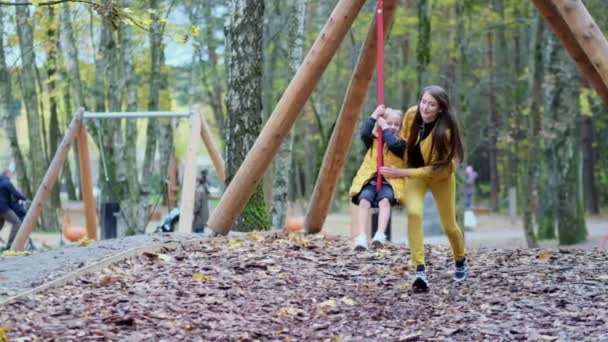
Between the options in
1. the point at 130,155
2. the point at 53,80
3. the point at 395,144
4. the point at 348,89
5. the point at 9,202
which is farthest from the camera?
the point at 53,80

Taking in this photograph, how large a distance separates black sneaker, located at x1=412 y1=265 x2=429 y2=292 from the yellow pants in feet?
0.19

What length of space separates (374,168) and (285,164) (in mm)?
8424

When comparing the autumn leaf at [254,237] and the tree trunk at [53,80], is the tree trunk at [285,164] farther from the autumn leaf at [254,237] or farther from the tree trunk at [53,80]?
the autumn leaf at [254,237]

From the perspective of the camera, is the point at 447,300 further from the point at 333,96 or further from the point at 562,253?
the point at 333,96

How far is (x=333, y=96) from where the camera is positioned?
118 feet

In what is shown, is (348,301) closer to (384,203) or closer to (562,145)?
(384,203)

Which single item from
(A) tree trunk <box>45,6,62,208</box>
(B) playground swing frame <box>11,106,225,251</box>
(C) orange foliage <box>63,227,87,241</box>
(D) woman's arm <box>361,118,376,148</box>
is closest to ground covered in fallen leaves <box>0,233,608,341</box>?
(D) woman's arm <box>361,118,376,148</box>

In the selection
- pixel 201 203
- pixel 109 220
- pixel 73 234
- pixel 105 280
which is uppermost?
pixel 105 280

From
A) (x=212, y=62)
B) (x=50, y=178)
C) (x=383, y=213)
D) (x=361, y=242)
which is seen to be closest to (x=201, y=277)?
(x=361, y=242)

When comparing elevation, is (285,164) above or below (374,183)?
below

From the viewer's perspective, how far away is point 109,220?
1747 cm

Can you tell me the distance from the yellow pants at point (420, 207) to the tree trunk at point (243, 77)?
14.1 feet

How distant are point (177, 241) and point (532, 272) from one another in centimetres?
370

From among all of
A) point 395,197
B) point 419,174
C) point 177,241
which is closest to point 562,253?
point 395,197
